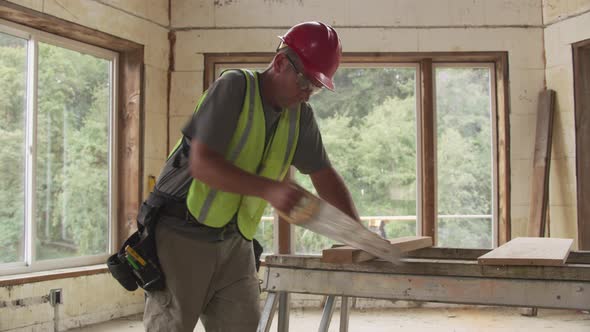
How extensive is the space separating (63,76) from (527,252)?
360 centimetres

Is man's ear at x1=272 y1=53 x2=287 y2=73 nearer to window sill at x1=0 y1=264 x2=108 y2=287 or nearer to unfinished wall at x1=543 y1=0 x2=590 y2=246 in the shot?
window sill at x1=0 y1=264 x2=108 y2=287

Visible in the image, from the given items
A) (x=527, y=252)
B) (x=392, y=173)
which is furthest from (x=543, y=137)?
(x=527, y=252)

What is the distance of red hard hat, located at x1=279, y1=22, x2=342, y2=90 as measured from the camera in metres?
1.87

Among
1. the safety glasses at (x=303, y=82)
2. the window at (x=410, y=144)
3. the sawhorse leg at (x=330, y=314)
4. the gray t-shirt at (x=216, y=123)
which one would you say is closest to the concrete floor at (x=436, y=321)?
the window at (x=410, y=144)

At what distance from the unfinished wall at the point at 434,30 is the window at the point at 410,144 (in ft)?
0.51

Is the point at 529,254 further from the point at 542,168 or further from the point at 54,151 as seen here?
the point at 54,151

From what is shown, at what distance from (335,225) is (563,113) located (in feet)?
12.2

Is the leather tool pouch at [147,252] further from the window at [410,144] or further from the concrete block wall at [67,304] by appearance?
the window at [410,144]

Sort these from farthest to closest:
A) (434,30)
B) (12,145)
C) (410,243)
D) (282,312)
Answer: (434,30)
(12,145)
(410,243)
(282,312)

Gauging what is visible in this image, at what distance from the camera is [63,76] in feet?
14.8

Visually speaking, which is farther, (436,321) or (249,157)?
(436,321)

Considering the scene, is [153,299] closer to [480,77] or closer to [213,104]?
[213,104]

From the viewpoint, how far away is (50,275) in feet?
13.7

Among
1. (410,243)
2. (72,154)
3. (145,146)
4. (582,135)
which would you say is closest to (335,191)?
(410,243)
